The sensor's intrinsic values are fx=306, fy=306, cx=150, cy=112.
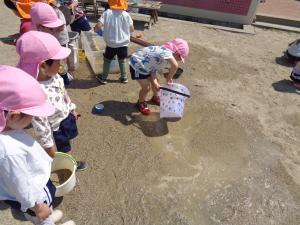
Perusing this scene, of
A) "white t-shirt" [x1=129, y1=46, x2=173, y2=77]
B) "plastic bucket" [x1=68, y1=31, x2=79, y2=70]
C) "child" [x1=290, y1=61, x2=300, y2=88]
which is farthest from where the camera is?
"child" [x1=290, y1=61, x2=300, y2=88]

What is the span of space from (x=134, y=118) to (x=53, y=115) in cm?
192

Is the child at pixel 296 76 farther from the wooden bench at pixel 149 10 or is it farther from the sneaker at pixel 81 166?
the sneaker at pixel 81 166

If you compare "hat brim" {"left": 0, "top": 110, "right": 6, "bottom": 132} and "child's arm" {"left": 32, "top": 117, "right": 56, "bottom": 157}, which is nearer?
"hat brim" {"left": 0, "top": 110, "right": 6, "bottom": 132}

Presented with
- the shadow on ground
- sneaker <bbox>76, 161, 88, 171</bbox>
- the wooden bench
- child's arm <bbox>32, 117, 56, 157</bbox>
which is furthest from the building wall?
child's arm <bbox>32, 117, 56, 157</bbox>

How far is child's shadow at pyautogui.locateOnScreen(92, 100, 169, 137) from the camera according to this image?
4555 millimetres

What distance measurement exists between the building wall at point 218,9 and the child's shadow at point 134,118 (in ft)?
17.4

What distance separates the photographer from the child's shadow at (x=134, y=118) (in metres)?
4.55

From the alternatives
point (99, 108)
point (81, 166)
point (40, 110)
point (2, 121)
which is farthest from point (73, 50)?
point (2, 121)

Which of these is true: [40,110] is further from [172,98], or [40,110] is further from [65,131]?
[172,98]

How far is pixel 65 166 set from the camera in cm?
342

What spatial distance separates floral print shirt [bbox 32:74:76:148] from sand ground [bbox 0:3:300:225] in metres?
0.92

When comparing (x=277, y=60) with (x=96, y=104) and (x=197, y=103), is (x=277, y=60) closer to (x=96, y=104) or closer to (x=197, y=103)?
(x=197, y=103)

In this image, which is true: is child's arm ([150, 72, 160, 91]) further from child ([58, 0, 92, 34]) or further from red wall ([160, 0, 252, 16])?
red wall ([160, 0, 252, 16])

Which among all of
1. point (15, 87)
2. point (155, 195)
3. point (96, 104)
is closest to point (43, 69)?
point (15, 87)
